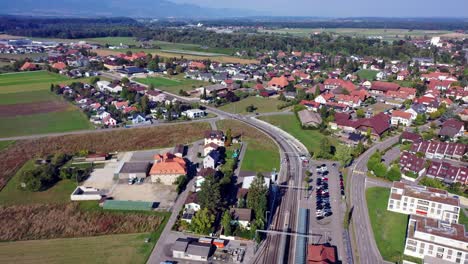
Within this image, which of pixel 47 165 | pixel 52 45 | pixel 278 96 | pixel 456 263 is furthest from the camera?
pixel 52 45

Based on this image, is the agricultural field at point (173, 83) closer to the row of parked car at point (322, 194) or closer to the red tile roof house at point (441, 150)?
the row of parked car at point (322, 194)

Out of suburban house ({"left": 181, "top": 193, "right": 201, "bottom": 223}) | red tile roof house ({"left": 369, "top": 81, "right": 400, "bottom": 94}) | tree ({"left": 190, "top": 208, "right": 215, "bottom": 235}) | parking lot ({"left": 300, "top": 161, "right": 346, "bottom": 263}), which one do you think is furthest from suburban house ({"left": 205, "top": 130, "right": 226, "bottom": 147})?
red tile roof house ({"left": 369, "top": 81, "right": 400, "bottom": 94})

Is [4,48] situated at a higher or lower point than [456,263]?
higher

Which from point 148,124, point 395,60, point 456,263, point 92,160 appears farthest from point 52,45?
point 456,263

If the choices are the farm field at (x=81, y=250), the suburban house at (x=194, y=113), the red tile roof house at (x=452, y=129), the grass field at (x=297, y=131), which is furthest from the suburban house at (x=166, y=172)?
the red tile roof house at (x=452, y=129)

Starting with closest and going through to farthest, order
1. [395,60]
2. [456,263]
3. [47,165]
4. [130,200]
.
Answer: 1. [456,263]
2. [130,200]
3. [47,165]
4. [395,60]

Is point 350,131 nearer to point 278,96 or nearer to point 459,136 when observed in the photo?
point 459,136
